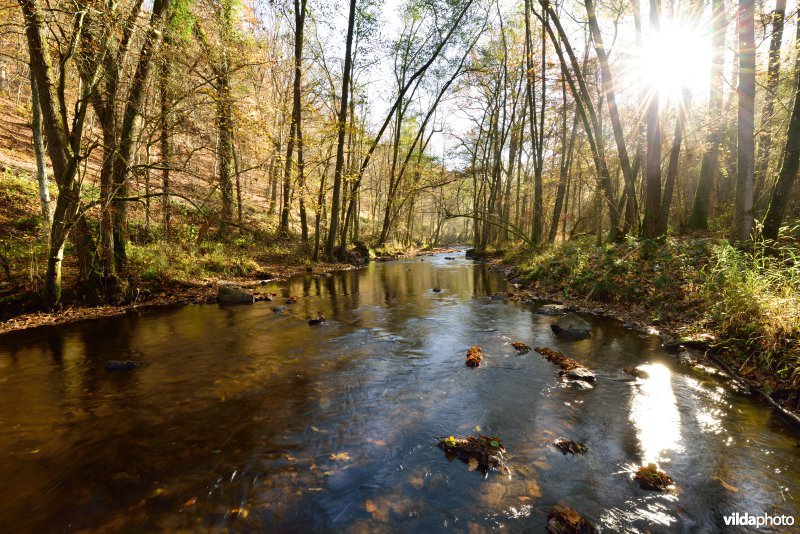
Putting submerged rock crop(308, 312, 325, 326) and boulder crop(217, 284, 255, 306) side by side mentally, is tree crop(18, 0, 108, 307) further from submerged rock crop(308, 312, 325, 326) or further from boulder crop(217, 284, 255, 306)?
submerged rock crop(308, 312, 325, 326)

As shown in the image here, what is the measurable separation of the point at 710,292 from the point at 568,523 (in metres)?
6.66

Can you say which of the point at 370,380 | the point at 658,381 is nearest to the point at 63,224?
the point at 370,380

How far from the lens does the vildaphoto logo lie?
283 centimetres

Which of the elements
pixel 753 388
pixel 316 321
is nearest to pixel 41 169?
pixel 316 321

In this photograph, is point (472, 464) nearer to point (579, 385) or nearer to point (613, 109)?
point (579, 385)

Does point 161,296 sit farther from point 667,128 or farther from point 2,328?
point 667,128

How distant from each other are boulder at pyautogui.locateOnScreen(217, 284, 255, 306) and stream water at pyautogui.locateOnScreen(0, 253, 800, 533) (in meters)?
3.18

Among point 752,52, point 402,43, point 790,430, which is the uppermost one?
point 402,43

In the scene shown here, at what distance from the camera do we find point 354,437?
394 cm

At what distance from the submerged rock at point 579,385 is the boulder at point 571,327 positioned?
2.45 metres

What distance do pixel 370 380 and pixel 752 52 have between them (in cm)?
1116

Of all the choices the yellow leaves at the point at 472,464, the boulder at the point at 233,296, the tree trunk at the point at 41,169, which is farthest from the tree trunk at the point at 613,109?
the tree trunk at the point at 41,169

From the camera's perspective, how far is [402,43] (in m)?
23.9

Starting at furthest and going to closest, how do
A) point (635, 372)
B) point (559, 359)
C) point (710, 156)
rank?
point (710, 156) < point (559, 359) < point (635, 372)
